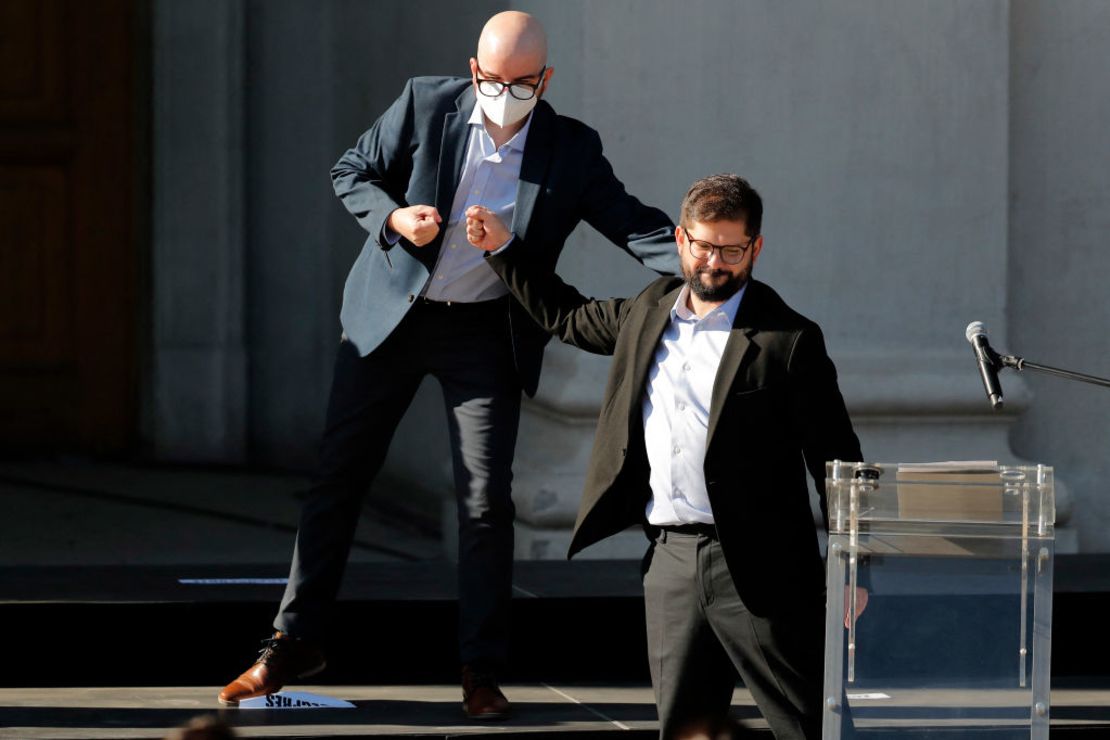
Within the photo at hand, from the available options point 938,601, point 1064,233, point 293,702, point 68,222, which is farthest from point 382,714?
point 68,222

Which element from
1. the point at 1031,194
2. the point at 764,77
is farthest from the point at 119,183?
the point at 1031,194

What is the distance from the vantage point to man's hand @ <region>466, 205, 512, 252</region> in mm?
4223

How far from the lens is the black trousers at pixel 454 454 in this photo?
466 centimetres

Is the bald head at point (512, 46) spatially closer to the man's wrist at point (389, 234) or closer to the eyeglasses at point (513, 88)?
the eyeglasses at point (513, 88)

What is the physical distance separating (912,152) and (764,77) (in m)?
0.63

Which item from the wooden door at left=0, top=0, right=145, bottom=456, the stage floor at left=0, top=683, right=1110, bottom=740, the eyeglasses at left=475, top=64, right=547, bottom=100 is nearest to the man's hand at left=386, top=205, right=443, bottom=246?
the eyeglasses at left=475, top=64, right=547, bottom=100

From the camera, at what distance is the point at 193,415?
892cm

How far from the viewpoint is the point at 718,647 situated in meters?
3.71

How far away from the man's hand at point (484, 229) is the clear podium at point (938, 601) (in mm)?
1127

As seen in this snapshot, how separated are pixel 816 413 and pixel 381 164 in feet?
5.06

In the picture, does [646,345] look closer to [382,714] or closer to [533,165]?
[533,165]

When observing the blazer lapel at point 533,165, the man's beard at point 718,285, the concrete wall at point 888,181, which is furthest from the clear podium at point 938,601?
the concrete wall at point 888,181

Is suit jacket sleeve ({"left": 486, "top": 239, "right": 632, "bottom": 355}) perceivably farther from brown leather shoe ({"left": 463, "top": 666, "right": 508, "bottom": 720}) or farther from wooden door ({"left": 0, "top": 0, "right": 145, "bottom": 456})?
wooden door ({"left": 0, "top": 0, "right": 145, "bottom": 456})

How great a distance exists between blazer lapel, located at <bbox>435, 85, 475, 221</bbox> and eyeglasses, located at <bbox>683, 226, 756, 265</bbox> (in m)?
1.08
